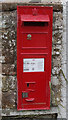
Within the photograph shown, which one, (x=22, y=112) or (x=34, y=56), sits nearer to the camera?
(x=34, y=56)

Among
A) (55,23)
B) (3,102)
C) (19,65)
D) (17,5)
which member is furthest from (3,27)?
(3,102)

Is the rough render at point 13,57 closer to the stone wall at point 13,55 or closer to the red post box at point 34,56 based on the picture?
the stone wall at point 13,55

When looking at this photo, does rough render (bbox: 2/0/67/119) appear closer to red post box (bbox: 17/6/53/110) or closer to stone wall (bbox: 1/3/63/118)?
stone wall (bbox: 1/3/63/118)

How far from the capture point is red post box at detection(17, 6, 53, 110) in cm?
217

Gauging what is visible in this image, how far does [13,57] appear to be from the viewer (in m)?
2.38

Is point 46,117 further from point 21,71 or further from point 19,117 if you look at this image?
point 21,71

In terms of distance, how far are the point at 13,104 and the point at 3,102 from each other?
0.52 feet

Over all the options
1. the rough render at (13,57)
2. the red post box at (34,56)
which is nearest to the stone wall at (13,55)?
the rough render at (13,57)

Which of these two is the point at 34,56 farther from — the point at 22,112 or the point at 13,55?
the point at 22,112

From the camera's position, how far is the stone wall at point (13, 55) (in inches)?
90.9

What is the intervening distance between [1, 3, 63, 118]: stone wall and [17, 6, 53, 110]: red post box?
0.48 ft

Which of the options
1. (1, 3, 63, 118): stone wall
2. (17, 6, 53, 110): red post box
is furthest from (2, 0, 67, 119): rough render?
(17, 6, 53, 110): red post box

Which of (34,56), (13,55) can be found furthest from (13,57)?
(34,56)

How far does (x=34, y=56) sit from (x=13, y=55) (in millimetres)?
339
